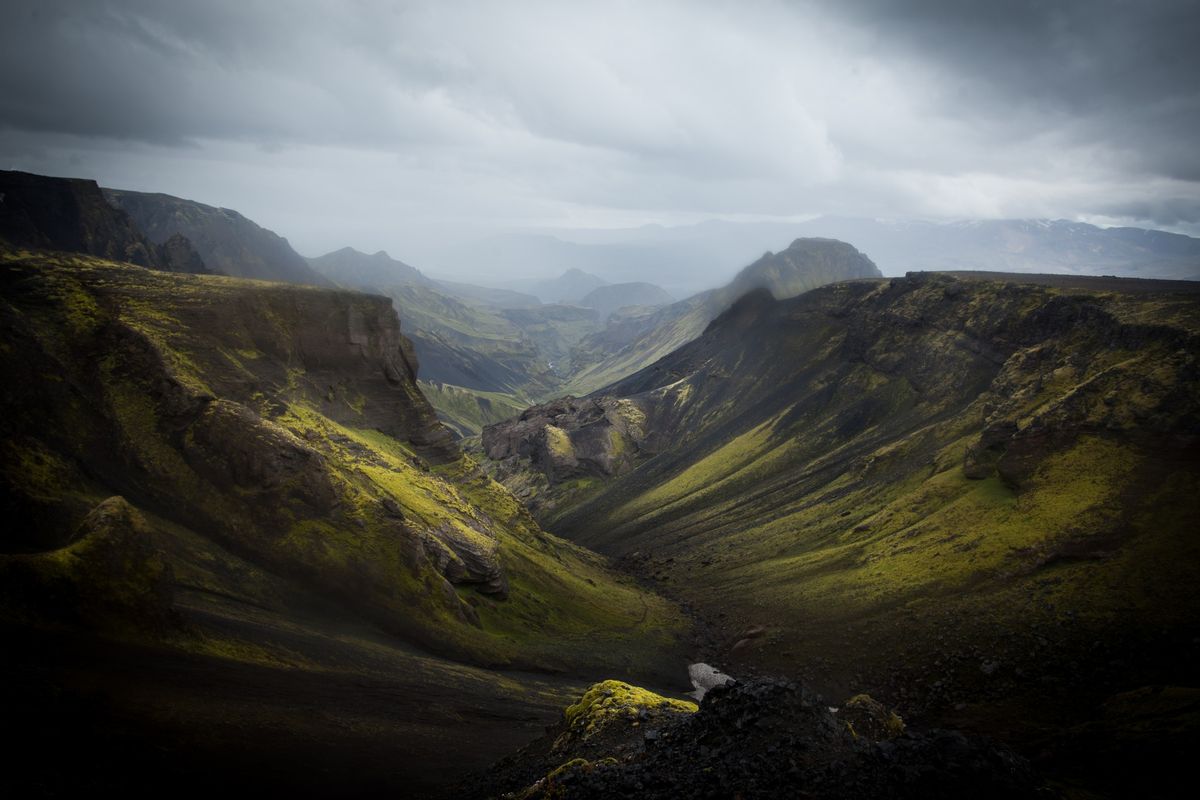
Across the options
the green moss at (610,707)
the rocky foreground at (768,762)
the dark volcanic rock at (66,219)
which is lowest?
the green moss at (610,707)

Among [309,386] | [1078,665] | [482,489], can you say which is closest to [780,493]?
[482,489]

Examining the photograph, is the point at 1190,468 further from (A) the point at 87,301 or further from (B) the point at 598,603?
(A) the point at 87,301

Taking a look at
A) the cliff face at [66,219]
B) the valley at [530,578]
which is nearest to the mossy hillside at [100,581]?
the valley at [530,578]

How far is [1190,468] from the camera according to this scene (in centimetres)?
7569

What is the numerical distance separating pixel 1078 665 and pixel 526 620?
6300 cm

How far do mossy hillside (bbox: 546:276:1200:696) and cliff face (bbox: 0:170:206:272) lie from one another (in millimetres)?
151491

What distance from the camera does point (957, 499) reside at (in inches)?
3927

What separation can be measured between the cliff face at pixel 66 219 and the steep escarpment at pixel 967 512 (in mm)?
152635

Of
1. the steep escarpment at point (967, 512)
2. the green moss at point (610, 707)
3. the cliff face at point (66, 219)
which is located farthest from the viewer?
the cliff face at point (66, 219)

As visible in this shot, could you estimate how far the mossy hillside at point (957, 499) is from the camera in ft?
233

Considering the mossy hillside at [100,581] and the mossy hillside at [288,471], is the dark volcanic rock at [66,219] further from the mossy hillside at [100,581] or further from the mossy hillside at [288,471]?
the mossy hillside at [100,581]

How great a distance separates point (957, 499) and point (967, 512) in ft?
18.8

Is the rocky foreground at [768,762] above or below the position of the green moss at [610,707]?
above

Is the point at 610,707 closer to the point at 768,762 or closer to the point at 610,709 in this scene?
the point at 610,709
